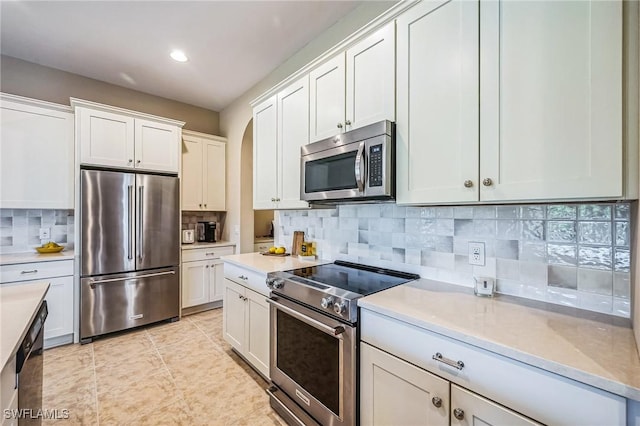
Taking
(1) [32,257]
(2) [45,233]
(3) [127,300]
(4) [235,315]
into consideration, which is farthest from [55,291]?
(4) [235,315]

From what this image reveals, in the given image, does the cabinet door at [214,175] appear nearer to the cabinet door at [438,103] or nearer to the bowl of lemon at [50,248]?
the bowl of lemon at [50,248]

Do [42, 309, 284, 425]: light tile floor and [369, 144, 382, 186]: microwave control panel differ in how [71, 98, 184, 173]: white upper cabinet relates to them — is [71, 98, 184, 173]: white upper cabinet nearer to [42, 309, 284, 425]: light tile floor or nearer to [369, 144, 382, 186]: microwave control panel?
[42, 309, 284, 425]: light tile floor

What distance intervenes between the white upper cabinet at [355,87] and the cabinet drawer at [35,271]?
2.75m

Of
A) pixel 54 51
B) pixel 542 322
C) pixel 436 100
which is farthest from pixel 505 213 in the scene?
pixel 54 51

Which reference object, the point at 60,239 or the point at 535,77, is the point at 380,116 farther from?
the point at 60,239

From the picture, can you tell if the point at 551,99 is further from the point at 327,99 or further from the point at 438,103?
the point at 327,99

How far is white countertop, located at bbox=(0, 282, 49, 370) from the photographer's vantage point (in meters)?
0.85

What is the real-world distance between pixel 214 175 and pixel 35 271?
2098mm

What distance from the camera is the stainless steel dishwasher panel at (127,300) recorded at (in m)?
2.81

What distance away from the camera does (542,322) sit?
1.07m

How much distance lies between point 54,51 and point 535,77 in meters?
4.04

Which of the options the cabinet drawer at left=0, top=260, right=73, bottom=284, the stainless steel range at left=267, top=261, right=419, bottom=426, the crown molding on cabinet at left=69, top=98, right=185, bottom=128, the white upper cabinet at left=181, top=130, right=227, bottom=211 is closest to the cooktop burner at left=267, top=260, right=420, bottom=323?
the stainless steel range at left=267, top=261, right=419, bottom=426

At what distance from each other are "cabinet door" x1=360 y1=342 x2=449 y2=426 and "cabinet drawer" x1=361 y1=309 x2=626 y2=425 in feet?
0.14

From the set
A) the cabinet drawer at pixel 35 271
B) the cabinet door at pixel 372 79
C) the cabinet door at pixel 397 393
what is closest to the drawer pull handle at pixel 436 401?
the cabinet door at pixel 397 393
